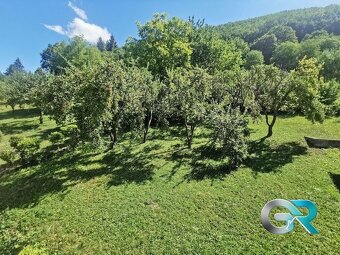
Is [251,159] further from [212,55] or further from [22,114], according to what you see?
[22,114]

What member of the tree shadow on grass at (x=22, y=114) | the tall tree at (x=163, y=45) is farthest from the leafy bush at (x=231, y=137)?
the tree shadow on grass at (x=22, y=114)

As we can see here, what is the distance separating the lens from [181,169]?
61.8ft

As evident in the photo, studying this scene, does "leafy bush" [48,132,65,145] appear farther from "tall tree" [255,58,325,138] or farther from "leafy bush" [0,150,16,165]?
"tall tree" [255,58,325,138]

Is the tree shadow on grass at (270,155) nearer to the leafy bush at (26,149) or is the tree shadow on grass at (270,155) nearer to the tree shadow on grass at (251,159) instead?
the tree shadow on grass at (251,159)

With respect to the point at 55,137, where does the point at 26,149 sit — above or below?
below

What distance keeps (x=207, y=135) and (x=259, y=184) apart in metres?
9.90

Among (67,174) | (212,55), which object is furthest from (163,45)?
(67,174)

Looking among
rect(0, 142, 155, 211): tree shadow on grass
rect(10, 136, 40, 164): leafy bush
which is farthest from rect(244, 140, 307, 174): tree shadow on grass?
rect(10, 136, 40, 164): leafy bush

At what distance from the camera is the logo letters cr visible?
12.6 metres

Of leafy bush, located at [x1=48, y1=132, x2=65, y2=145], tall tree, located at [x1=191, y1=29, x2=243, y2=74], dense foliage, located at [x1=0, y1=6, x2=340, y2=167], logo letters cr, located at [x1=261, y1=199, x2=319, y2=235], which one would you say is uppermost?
tall tree, located at [x1=191, y1=29, x2=243, y2=74]

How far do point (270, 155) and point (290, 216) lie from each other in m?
7.59

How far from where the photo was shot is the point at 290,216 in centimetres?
1356

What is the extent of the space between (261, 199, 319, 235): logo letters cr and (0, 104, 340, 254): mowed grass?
0.33 meters

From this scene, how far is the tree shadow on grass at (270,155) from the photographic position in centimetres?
1870
